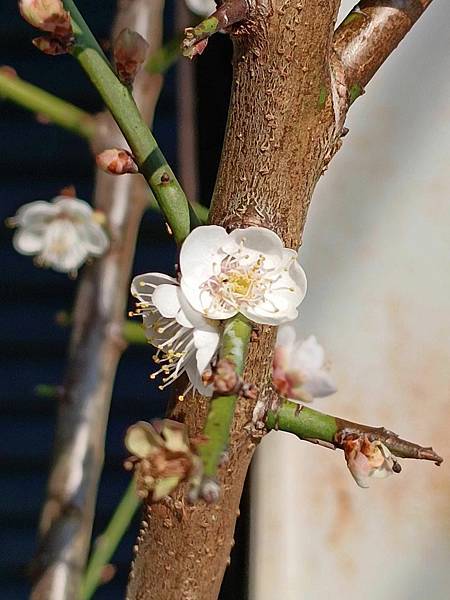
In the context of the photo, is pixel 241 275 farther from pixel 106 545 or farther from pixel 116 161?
pixel 106 545

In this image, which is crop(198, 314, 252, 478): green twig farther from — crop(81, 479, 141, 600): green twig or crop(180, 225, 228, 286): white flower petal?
crop(81, 479, 141, 600): green twig

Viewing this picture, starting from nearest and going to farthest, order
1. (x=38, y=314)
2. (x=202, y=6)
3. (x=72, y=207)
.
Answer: (x=202, y=6) < (x=72, y=207) < (x=38, y=314)

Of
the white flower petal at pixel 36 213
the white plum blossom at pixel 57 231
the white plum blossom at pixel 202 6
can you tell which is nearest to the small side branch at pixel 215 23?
the white plum blossom at pixel 202 6

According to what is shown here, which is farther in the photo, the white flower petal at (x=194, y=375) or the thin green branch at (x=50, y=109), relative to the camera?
the thin green branch at (x=50, y=109)

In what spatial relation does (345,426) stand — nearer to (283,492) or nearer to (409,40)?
(283,492)

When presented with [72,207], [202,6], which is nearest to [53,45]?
[202,6]

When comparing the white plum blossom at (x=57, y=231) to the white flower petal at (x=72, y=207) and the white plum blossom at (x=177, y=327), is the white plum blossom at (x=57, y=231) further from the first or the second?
the white plum blossom at (x=177, y=327)
